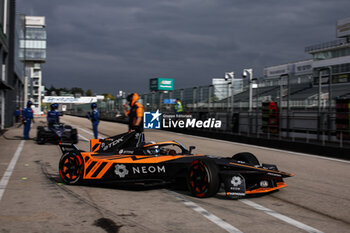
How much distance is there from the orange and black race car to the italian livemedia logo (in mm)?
15045

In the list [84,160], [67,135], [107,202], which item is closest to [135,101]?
[84,160]

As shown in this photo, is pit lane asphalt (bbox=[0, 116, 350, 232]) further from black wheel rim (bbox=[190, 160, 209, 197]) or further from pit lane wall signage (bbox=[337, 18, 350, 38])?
pit lane wall signage (bbox=[337, 18, 350, 38])

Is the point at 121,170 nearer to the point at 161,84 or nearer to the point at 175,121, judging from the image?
the point at 175,121

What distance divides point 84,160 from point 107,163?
54cm

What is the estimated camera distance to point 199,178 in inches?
230

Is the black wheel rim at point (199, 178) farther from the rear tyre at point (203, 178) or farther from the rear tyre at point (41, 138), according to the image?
the rear tyre at point (41, 138)

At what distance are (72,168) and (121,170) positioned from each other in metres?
1.12

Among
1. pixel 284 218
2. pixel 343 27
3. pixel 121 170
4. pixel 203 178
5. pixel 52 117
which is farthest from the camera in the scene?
pixel 343 27

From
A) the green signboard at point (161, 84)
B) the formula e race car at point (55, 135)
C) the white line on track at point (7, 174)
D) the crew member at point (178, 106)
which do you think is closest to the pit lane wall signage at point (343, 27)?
the crew member at point (178, 106)

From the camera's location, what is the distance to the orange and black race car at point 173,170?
566 centimetres

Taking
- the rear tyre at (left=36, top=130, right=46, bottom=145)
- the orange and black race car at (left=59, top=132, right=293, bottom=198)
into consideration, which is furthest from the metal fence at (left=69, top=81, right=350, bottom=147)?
the orange and black race car at (left=59, top=132, right=293, bottom=198)

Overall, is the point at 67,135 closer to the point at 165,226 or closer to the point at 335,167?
the point at 335,167

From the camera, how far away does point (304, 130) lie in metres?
14.9

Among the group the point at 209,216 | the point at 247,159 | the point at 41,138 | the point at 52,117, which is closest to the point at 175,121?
the point at 52,117
